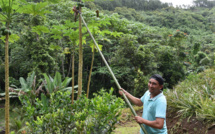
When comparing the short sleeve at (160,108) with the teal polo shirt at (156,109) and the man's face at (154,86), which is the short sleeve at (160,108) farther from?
the man's face at (154,86)

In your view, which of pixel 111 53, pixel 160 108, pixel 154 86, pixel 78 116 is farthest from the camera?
pixel 111 53

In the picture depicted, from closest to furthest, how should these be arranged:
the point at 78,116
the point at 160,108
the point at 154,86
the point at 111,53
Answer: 1. the point at 160,108
2. the point at 154,86
3. the point at 78,116
4. the point at 111,53

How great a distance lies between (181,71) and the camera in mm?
12055

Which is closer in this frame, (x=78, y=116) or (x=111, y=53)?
(x=78, y=116)

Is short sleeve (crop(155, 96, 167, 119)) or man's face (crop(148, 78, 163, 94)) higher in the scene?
man's face (crop(148, 78, 163, 94))

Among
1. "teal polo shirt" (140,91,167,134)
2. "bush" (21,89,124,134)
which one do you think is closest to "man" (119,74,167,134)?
"teal polo shirt" (140,91,167,134)

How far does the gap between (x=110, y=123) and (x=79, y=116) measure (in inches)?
14.0

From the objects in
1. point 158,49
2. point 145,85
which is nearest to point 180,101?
point 145,85

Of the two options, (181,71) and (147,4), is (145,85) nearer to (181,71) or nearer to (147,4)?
(181,71)

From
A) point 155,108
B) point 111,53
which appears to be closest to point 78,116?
point 155,108

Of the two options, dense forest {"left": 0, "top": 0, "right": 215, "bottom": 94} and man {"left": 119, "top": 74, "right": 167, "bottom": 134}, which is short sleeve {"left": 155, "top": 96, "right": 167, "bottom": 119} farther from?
dense forest {"left": 0, "top": 0, "right": 215, "bottom": 94}

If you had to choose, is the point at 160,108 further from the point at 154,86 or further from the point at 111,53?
the point at 111,53

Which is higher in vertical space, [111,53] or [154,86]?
[154,86]

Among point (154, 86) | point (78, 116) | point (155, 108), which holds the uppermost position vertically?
point (154, 86)
